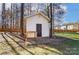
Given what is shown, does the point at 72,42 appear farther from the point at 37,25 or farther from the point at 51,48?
the point at 37,25

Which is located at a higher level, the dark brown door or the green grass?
the dark brown door

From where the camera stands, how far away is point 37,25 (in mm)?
2682

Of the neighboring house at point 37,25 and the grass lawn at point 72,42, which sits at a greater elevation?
the neighboring house at point 37,25

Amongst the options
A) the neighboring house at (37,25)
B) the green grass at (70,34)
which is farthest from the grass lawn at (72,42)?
the neighboring house at (37,25)

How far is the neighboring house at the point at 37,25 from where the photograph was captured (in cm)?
268

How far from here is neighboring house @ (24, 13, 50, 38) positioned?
268 centimetres

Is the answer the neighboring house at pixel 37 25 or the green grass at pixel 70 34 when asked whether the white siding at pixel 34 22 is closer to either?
the neighboring house at pixel 37 25

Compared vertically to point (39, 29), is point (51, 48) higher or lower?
lower

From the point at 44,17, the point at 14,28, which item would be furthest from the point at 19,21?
the point at 44,17

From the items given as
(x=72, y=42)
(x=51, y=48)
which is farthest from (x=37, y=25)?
(x=72, y=42)

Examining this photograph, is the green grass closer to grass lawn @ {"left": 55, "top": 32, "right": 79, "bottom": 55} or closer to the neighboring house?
grass lawn @ {"left": 55, "top": 32, "right": 79, "bottom": 55}

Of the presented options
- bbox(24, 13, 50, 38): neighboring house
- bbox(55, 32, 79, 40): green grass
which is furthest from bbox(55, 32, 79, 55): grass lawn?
bbox(24, 13, 50, 38): neighboring house

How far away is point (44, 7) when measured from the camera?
267 centimetres

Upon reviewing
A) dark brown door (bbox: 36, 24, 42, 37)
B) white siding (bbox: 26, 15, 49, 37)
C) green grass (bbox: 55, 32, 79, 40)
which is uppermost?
white siding (bbox: 26, 15, 49, 37)
